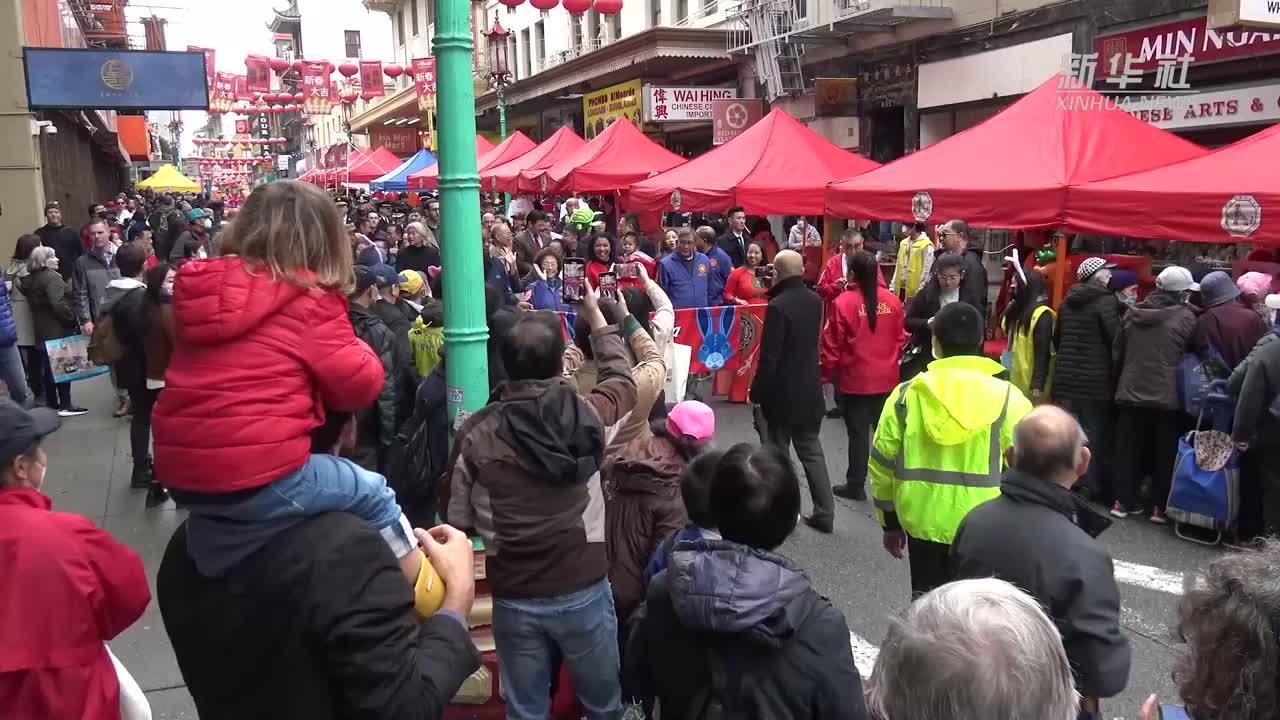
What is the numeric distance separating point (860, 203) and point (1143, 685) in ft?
20.2

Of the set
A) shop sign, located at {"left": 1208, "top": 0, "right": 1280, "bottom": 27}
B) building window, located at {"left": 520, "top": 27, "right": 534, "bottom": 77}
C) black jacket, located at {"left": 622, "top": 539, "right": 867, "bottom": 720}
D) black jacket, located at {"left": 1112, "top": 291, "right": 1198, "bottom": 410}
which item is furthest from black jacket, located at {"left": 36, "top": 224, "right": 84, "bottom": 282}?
building window, located at {"left": 520, "top": 27, "right": 534, "bottom": 77}

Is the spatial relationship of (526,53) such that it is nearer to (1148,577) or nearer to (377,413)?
(377,413)

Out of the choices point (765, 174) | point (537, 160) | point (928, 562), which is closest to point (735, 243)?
point (765, 174)

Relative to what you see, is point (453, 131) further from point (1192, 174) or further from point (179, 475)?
point (1192, 174)

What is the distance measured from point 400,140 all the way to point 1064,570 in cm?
4500

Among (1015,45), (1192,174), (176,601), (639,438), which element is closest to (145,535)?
(639,438)

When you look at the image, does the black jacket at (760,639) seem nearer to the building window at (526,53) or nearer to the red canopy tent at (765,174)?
the red canopy tent at (765,174)

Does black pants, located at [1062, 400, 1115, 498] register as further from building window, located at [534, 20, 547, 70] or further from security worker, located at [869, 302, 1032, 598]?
building window, located at [534, 20, 547, 70]

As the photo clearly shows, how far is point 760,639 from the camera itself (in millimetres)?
2230

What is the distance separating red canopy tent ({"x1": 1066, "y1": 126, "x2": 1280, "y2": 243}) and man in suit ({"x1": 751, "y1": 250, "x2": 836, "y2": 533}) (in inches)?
104

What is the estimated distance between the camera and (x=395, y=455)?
16.1 feet

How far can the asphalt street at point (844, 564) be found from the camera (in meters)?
4.73

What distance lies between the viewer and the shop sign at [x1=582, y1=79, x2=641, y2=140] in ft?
84.1

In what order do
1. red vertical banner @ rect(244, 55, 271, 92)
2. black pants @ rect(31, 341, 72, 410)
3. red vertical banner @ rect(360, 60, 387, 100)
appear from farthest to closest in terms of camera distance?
red vertical banner @ rect(244, 55, 271, 92)
red vertical banner @ rect(360, 60, 387, 100)
black pants @ rect(31, 341, 72, 410)
